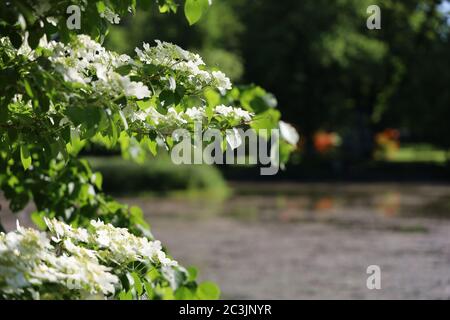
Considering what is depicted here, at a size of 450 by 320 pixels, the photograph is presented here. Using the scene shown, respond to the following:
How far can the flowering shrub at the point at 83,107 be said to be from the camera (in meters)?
2.93

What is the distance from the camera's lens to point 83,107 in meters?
3.05

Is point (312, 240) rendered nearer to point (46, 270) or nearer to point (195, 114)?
point (195, 114)

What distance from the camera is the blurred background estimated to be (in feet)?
37.9

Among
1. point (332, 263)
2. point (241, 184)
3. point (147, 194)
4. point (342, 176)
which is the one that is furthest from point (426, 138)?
point (332, 263)

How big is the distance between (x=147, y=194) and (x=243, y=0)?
25677mm

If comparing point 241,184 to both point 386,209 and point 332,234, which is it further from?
point 332,234

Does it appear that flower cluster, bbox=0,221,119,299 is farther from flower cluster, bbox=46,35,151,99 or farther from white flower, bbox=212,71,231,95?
white flower, bbox=212,71,231,95

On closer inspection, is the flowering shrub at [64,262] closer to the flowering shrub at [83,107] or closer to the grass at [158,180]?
the flowering shrub at [83,107]

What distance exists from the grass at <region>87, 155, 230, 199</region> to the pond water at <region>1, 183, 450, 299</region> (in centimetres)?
128

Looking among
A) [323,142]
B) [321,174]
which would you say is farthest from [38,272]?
[323,142]

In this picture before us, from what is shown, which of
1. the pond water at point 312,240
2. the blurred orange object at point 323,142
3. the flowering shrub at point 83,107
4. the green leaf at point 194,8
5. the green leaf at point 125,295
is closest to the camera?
the flowering shrub at point 83,107

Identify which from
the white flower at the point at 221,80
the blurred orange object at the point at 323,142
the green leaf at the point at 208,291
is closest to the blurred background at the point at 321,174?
the blurred orange object at the point at 323,142

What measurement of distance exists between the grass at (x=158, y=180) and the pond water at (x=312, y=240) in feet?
4.21

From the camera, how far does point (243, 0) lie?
49906mm
